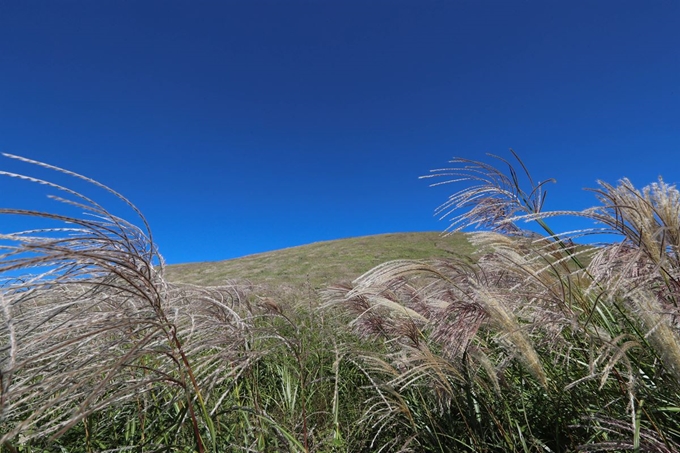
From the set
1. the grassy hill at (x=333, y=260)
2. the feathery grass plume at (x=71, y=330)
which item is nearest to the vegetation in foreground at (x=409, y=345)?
the feathery grass plume at (x=71, y=330)

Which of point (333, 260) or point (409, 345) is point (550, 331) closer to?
point (409, 345)

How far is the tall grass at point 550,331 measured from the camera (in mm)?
1496

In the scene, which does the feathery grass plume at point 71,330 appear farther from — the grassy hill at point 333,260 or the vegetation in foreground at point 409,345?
the grassy hill at point 333,260

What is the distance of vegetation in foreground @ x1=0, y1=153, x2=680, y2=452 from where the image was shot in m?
1.14

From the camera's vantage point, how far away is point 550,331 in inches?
81.8

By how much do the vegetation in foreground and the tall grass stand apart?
1 centimetres

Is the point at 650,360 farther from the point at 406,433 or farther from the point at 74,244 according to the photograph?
the point at 74,244

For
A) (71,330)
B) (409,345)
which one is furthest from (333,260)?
(71,330)

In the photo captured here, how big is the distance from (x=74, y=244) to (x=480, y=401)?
2523mm

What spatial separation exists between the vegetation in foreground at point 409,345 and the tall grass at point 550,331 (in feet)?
0.04

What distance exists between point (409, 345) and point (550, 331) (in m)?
0.91

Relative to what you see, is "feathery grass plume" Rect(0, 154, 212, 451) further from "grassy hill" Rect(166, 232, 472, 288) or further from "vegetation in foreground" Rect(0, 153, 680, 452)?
"grassy hill" Rect(166, 232, 472, 288)

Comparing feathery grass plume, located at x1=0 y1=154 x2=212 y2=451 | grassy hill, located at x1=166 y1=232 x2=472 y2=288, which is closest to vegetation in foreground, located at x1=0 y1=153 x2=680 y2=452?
feathery grass plume, located at x1=0 y1=154 x2=212 y2=451

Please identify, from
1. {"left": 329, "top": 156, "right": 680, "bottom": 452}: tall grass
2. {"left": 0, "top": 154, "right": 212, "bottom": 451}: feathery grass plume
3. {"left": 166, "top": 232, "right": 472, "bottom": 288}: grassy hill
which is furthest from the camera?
{"left": 166, "top": 232, "right": 472, "bottom": 288}: grassy hill
